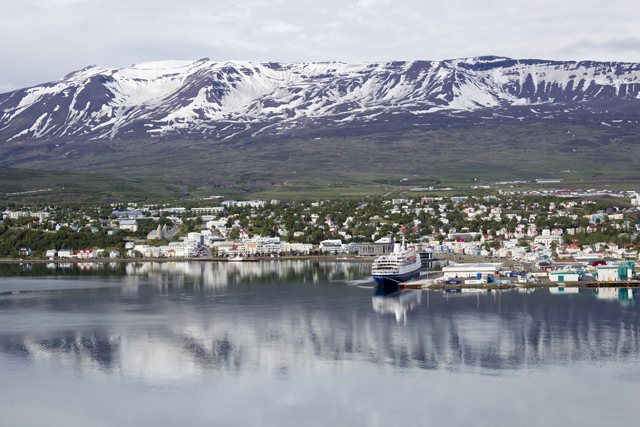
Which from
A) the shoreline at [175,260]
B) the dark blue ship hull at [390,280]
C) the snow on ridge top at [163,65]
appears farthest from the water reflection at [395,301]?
the snow on ridge top at [163,65]

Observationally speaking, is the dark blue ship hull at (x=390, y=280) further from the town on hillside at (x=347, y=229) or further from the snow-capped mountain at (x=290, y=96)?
the snow-capped mountain at (x=290, y=96)

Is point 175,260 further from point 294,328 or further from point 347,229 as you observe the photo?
point 294,328

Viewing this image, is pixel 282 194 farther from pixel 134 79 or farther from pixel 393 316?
pixel 134 79

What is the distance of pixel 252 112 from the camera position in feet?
312

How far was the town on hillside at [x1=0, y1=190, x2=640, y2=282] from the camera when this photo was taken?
32.4 m

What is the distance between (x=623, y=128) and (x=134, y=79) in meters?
63.0

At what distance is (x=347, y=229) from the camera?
1547 inches

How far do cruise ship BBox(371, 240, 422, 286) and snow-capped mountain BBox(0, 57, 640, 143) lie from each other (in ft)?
195

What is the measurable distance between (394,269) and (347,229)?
15.5 meters

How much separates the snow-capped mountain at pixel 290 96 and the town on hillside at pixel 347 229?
3934cm

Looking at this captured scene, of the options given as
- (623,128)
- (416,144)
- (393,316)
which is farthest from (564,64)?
(393,316)

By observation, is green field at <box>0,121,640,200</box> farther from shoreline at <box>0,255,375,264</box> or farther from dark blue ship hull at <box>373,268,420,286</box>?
dark blue ship hull at <box>373,268,420,286</box>

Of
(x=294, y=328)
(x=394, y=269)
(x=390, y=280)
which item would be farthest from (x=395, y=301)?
(x=294, y=328)

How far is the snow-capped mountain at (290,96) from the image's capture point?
8869 cm
